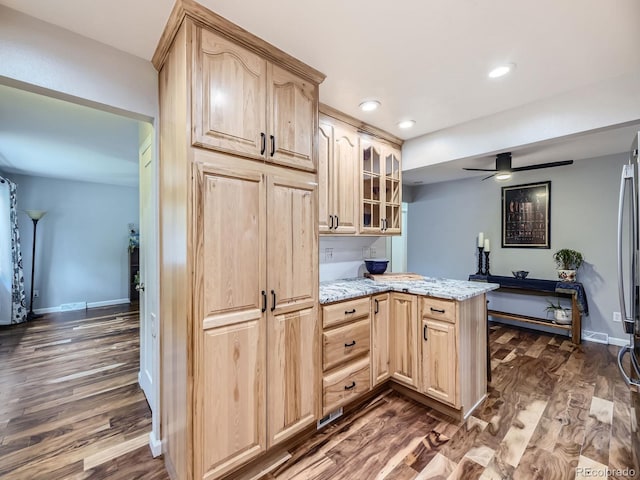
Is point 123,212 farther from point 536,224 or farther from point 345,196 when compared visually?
point 536,224

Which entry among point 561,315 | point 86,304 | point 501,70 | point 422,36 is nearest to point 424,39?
point 422,36

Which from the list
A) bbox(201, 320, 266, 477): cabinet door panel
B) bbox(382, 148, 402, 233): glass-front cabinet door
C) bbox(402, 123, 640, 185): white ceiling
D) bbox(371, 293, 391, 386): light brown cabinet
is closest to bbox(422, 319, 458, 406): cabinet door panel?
bbox(371, 293, 391, 386): light brown cabinet

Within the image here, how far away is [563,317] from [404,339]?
9.47 feet

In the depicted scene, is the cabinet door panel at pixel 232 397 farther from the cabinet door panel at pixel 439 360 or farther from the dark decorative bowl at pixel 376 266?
the dark decorative bowl at pixel 376 266

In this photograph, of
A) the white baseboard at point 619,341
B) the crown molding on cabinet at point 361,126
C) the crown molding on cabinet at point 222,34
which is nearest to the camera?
the crown molding on cabinet at point 222,34

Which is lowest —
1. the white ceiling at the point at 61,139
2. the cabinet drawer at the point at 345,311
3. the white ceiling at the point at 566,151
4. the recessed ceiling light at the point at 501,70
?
the cabinet drawer at the point at 345,311

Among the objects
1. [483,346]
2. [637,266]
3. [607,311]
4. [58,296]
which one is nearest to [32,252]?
[58,296]

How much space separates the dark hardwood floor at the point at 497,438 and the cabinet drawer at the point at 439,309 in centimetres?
77

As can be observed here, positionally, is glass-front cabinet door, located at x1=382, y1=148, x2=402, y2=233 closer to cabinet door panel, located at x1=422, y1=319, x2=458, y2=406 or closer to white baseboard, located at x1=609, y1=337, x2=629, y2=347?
cabinet door panel, located at x1=422, y1=319, x2=458, y2=406

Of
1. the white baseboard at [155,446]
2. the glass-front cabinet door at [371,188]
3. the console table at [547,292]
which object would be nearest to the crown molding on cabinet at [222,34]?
the glass-front cabinet door at [371,188]

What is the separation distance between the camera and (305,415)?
1.81m

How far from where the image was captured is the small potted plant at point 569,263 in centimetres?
368

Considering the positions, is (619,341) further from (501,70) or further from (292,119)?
(292,119)

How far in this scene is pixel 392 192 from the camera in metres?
3.02
